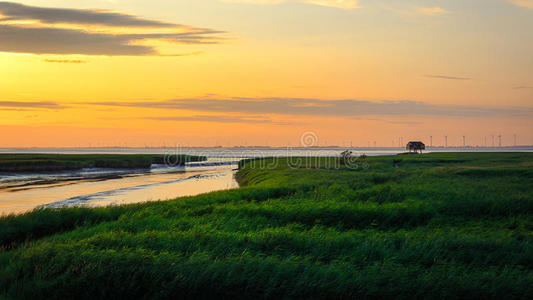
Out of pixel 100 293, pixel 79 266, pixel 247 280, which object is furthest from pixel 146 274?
pixel 247 280

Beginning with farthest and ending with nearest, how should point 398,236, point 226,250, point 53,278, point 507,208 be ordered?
point 507,208 < point 398,236 < point 226,250 < point 53,278

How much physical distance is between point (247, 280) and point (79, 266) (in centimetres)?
420

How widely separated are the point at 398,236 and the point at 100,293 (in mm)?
8923

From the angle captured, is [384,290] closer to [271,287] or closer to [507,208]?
[271,287]

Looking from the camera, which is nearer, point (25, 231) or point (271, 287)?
point (271, 287)

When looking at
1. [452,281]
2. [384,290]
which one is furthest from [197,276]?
[452,281]

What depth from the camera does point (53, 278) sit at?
9.78 metres

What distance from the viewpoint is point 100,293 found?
376 inches

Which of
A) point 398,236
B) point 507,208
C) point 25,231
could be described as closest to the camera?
point 398,236

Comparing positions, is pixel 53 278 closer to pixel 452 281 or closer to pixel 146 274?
pixel 146 274

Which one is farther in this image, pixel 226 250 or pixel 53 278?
pixel 226 250

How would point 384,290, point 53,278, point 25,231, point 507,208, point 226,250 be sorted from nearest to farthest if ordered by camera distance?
point 384,290 < point 53,278 < point 226,250 < point 25,231 < point 507,208

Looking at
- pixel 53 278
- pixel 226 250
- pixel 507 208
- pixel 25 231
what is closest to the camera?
pixel 53 278

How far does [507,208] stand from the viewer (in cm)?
1823
